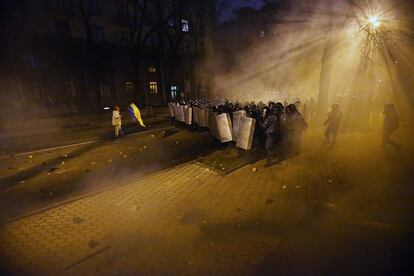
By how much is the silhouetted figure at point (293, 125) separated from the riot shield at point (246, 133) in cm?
114

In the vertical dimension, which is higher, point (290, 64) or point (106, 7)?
point (106, 7)

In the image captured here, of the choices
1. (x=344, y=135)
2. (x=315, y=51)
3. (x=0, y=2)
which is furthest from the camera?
(x=315, y=51)

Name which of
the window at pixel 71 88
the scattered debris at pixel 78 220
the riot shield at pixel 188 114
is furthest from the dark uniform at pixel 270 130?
the window at pixel 71 88

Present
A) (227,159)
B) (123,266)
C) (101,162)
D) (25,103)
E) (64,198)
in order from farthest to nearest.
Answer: (25,103)
(101,162)
(227,159)
(64,198)
(123,266)

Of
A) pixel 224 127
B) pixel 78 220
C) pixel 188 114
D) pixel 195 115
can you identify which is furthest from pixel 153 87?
pixel 78 220

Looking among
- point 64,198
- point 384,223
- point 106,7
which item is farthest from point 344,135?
point 106,7

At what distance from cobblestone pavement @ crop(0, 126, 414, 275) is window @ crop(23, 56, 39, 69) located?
943 inches

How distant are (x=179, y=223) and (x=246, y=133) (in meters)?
3.70

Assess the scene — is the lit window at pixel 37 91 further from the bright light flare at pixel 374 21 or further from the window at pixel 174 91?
the bright light flare at pixel 374 21

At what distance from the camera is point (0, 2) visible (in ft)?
68.9

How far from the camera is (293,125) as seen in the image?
775cm

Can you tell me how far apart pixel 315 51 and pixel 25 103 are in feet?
107

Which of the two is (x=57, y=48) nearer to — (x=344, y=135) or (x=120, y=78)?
(x=120, y=78)

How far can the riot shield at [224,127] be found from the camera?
8.72 meters
